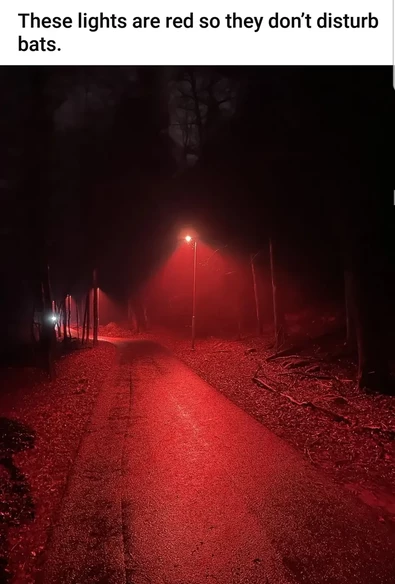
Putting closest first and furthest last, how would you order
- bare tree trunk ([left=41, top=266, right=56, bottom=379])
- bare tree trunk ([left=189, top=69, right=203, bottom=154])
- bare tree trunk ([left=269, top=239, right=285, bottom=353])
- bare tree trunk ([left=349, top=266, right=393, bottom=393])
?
bare tree trunk ([left=349, top=266, right=393, bottom=393]) → bare tree trunk ([left=41, top=266, right=56, bottom=379]) → bare tree trunk ([left=269, top=239, right=285, bottom=353]) → bare tree trunk ([left=189, top=69, right=203, bottom=154])

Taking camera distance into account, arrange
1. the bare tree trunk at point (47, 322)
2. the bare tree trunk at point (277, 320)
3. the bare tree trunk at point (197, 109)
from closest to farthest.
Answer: the bare tree trunk at point (47, 322) → the bare tree trunk at point (277, 320) → the bare tree trunk at point (197, 109)

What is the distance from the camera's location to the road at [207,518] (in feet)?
11.3

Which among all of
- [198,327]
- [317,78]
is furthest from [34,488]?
[198,327]

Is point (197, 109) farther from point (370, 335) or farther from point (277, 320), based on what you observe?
point (370, 335)

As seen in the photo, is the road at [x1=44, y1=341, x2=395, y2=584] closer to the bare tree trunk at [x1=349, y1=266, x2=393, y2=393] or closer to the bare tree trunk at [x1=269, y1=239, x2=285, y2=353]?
the bare tree trunk at [x1=349, y1=266, x2=393, y2=393]

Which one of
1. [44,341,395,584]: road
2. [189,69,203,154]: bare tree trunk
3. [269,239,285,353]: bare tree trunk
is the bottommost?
[44,341,395,584]: road

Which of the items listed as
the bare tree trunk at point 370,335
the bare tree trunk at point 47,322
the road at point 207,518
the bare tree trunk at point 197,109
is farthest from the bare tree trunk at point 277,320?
the bare tree trunk at point 197,109

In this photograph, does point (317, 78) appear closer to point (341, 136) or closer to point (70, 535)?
point (341, 136)

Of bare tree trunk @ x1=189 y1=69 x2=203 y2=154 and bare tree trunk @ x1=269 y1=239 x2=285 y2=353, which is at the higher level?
bare tree trunk @ x1=189 y1=69 x2=203 y2=154

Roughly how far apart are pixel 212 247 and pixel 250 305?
22.4 feet

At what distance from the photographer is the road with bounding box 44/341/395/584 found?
11.3ft

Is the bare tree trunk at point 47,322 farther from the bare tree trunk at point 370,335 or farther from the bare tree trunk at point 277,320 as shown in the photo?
the bare tree trunk at point 370,335

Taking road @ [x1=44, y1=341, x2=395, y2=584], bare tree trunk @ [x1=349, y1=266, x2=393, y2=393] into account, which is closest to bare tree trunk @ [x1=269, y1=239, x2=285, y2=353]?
bare tree trunk @ [x1=349, y1=266, x2=393, y2=393]

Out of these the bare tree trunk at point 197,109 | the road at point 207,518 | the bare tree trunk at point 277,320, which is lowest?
the road at point 207,518
